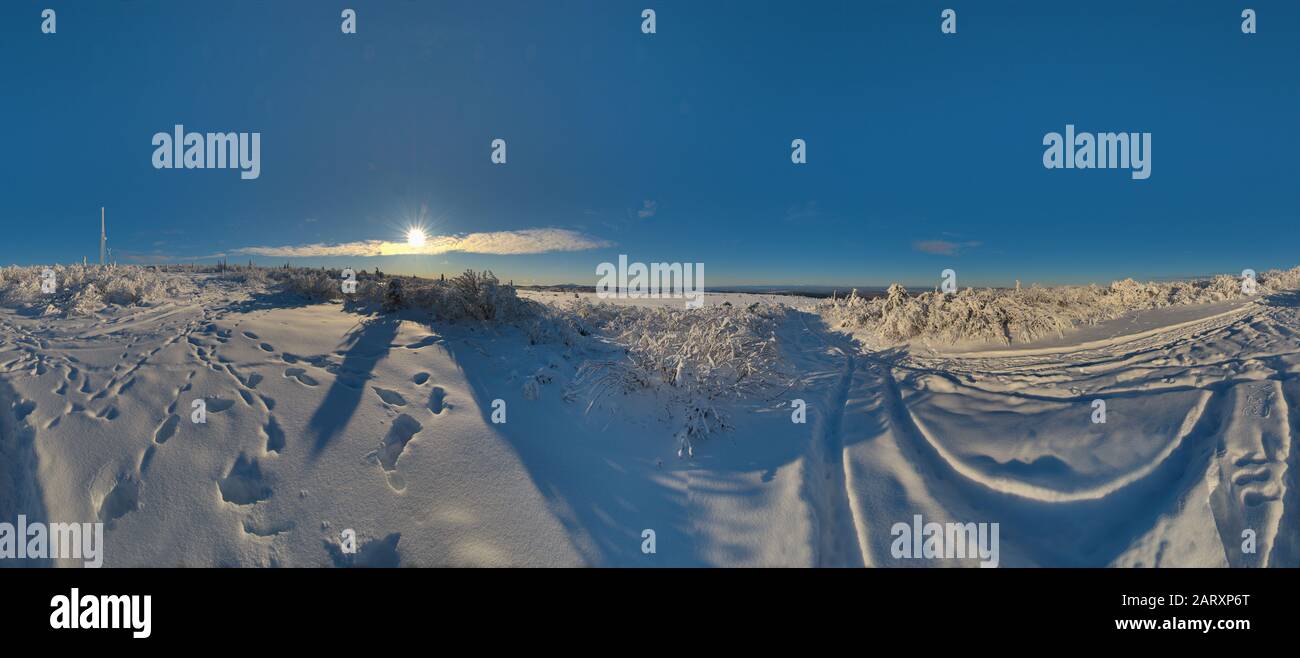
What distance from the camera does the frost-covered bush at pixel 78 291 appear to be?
7578 mm

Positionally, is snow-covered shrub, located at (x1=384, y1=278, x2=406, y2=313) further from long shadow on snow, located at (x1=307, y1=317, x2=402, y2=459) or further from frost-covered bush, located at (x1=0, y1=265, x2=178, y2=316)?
frost-covered bush, located at (x1=0, y1=265, x2=178, y2=316)

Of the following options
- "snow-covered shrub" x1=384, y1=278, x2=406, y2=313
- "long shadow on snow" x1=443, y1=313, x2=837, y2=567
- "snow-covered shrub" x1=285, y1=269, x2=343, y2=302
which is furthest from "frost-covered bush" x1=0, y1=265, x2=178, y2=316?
"long shadow on snow" x1=443, y1=313, x2=837, y2=567

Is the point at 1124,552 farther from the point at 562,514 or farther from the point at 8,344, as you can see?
the point at 8,344

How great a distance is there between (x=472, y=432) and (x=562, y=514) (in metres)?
1.38

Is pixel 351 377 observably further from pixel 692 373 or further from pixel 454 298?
pixel 692 373

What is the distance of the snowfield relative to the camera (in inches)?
140

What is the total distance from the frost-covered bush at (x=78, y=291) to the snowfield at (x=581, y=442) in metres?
0.10

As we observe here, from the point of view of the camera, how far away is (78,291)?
825cm

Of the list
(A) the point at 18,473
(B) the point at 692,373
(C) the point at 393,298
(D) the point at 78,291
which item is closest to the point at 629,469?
(B) the point at 692,373

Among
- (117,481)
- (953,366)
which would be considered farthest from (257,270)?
(953,366)

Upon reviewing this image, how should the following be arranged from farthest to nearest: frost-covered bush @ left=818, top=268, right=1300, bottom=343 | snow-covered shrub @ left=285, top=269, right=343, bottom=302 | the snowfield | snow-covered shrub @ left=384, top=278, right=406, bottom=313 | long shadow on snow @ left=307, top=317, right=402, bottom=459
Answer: frost-covered bush @ left=818, top=268, right=1300, bottom=343 → snow-covered shrub @ left=285, top=269, right=343, bottom=302 → snow-covered shrub @ left=384, top=278, right=406, bottom=313 → long shadow on snow @ left=307, top=317, right=402, bottom=459 → the snowfield

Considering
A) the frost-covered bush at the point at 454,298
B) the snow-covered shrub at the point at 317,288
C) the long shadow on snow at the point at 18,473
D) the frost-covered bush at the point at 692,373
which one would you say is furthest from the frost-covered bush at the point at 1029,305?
the long shadow on snow at the point at 18,473

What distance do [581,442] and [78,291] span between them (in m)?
9.59

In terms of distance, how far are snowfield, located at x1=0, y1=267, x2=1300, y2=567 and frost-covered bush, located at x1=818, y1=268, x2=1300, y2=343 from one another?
227cm
